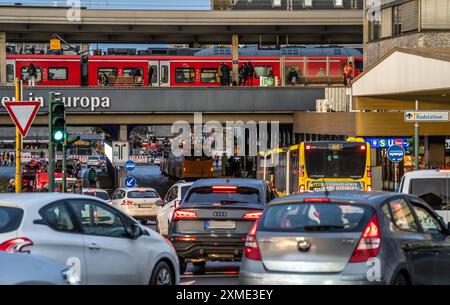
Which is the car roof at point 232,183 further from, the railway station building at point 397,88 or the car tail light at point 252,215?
the railway station building at point 397,88

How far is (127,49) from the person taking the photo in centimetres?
6081

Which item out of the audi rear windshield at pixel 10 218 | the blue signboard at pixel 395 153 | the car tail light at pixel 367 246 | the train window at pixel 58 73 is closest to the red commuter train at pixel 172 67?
the train window at pixel 58 73

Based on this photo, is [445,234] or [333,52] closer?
[445,234]

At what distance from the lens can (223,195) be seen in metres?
17.1

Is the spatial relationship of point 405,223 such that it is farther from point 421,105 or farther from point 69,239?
point 421,105

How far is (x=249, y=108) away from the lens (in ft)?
Result: 176

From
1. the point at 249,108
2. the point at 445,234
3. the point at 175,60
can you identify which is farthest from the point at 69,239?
the point at 175,60

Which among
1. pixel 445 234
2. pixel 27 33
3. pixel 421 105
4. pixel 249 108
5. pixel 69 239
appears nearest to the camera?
pixel 69 239

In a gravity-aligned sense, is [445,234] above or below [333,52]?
below

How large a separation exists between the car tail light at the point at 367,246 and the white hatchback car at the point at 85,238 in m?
2.53

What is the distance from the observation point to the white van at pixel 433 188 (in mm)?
18487
